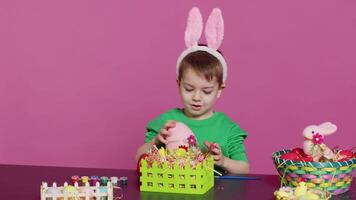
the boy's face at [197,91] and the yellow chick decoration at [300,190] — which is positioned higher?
the boy's face at [197,91]

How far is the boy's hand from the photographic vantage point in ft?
7.09

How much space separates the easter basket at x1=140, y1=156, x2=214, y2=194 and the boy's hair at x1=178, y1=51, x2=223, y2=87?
475 mm

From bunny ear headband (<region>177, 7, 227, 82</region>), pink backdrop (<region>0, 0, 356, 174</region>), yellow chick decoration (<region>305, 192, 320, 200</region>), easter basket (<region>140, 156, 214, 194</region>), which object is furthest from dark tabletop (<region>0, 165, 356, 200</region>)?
pink backdrop (<region>0, 0, 356, 174</region>)

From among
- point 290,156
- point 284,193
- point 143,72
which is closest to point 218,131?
point 290,156

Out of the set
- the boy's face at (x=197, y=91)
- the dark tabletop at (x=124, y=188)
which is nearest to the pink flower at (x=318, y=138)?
the dark tabletop at (x=124, y=188)

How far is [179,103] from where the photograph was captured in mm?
3436

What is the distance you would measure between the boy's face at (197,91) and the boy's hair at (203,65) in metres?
0.01

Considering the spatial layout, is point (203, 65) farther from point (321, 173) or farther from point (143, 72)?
point (143, 72)

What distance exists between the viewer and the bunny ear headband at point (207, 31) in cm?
241

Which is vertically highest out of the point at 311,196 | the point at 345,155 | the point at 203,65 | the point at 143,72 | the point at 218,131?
the point at 143,72

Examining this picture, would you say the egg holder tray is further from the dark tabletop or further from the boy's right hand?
the boy's right hand

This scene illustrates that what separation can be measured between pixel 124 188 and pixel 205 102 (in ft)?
1.75

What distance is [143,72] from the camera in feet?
11.3

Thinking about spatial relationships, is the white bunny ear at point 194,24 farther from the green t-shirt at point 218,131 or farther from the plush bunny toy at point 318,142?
the plush bunny toy at point 318,142
